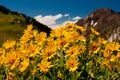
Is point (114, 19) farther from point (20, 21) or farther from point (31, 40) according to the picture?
point (31, 40)

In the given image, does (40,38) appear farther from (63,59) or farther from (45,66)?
(45,66)

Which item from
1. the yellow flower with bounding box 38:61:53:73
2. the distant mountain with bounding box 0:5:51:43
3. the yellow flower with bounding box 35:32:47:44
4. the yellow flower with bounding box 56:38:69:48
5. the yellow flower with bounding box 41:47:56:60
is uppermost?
the distant mountain with bounding box 0:5:51:43

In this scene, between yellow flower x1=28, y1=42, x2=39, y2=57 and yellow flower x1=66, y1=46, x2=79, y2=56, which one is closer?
yellow flower x1=66, y1=46, x2=79, y2=56

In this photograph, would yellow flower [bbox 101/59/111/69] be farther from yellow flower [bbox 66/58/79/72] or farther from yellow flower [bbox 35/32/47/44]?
yellow flower [bbox 35/32/47/44]

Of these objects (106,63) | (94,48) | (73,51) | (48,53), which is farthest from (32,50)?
(106,63)

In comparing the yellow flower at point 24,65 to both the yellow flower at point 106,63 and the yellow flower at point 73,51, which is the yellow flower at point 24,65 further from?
the yellow flower at point 106,63

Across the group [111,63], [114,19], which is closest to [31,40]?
[111,63]

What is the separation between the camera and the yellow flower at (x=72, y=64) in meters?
6.90

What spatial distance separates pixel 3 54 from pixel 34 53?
109cm

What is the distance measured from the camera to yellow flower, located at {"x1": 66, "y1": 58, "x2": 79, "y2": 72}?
690 cm

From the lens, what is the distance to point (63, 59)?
7.45 metres

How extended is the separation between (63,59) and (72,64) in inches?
21.1

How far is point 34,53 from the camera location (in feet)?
24.0

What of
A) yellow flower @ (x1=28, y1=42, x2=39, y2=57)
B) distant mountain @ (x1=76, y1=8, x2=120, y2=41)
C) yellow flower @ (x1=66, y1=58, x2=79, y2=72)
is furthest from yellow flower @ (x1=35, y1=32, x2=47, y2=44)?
distant mountain @ (x1=76, y1=8, x2=120, y2=41)
